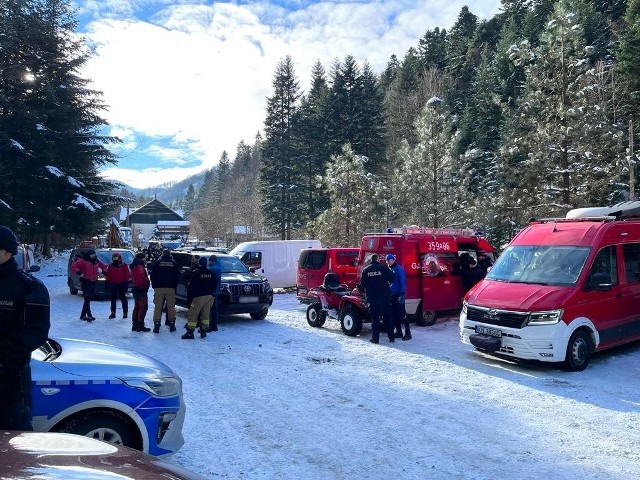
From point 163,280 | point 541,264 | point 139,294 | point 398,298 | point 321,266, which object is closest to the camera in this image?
point 541,264

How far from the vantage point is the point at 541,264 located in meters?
9.81

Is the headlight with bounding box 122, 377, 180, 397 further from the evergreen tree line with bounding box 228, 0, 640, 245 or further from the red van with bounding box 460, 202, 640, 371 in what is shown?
the evergreen tree line with bounding box 228, 0, 640, 245

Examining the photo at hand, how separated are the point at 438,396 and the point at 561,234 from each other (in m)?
4.68

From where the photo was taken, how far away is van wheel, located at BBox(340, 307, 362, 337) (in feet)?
39.3

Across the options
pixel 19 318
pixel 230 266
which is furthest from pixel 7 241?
pixel 230 266

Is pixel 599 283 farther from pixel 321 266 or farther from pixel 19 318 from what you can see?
pixel 321 266

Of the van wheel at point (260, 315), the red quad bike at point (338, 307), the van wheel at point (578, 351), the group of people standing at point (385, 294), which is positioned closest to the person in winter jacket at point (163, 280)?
the van wheel at point (260, 315)

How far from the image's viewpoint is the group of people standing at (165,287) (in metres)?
11.9

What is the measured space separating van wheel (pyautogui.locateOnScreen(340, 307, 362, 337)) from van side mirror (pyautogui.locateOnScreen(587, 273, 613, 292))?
4870 millimetres

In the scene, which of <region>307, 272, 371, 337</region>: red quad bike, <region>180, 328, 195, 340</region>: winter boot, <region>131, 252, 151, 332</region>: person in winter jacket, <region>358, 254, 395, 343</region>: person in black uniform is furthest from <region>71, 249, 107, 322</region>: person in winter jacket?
<region>358, 254, 395, 343</region>: person in black uniform

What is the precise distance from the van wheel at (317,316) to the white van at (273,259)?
938 cm

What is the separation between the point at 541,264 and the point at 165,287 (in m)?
8.24

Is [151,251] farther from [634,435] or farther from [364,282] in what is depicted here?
[634,435]

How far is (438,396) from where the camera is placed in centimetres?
729
